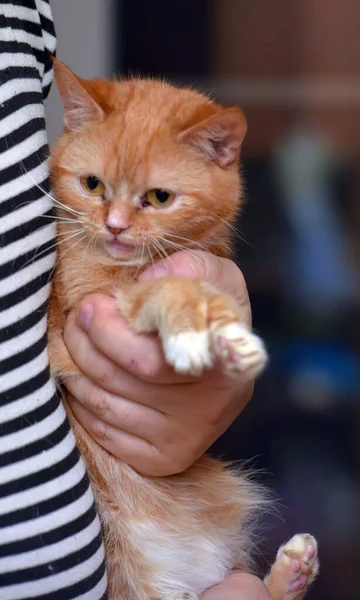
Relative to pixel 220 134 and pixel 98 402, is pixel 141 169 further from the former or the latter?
pixel 98 402

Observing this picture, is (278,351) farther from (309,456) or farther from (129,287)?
(129,287)

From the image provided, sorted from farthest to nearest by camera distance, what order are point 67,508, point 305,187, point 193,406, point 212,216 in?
1. point 305,187
2. point 212,216
3. point 193,406
4. point 67,508

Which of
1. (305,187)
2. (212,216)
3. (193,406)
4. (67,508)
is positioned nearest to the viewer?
(67,508)

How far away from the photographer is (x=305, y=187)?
2.77 meters

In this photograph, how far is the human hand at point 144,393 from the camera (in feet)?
3.51

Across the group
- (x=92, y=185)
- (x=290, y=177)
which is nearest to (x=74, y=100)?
(x=92, y=185)

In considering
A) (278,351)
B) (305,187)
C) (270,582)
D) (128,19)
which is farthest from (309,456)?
(128,19)

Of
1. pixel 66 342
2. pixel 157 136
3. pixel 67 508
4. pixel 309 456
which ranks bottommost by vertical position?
pixel 309 456

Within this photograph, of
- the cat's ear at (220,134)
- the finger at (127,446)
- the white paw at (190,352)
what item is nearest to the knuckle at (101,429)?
the finger at (127,446)

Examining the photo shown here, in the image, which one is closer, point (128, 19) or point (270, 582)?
point (270, 582)

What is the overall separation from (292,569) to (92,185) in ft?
2.48

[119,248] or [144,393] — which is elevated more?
[119,248]

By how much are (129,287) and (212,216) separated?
0.20 meters

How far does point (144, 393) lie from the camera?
1.08 m
